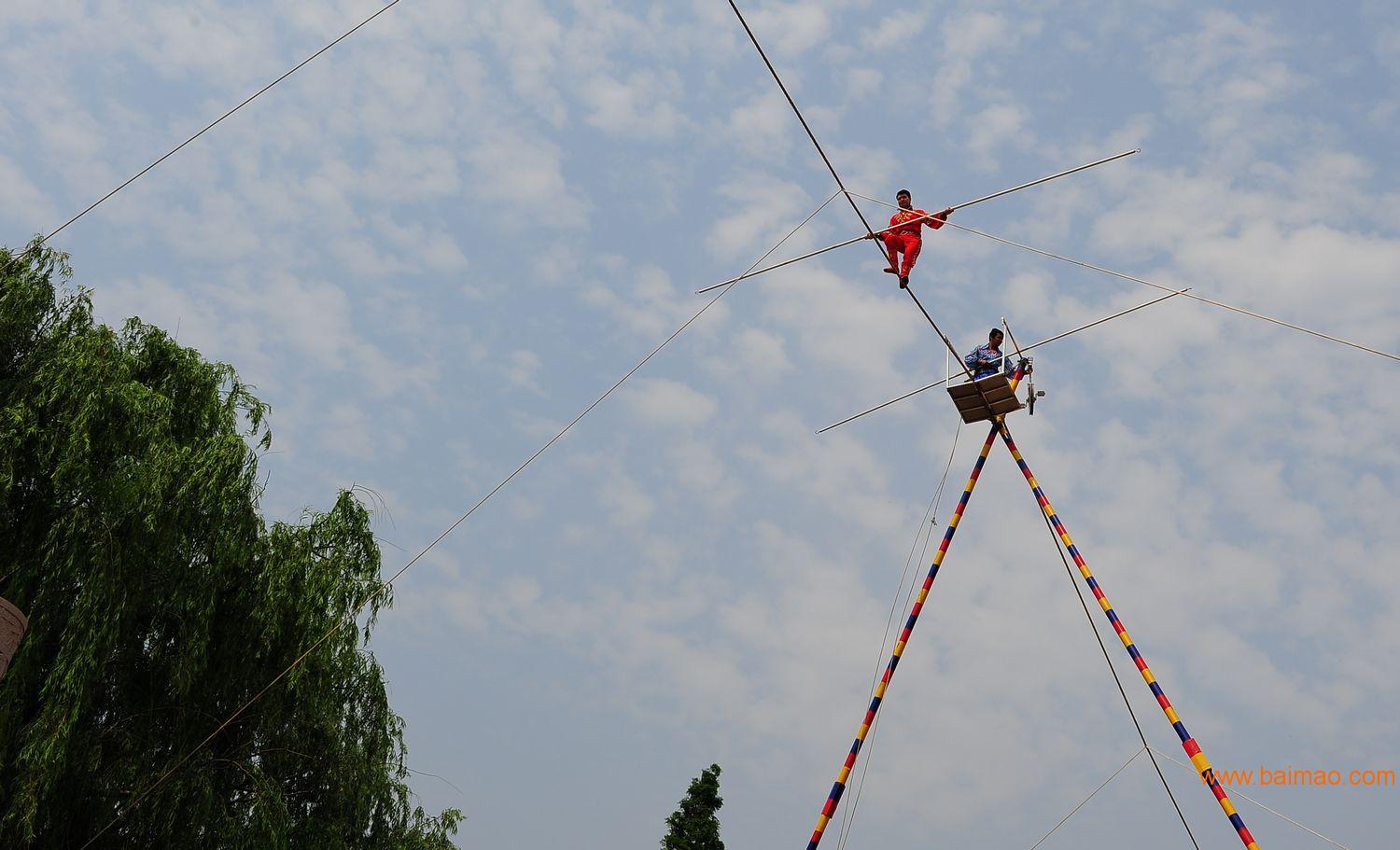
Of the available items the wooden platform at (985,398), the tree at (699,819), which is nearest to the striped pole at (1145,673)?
the wooden platform at (985,398)

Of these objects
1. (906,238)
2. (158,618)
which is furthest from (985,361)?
(158,618)

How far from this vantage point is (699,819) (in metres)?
24.7

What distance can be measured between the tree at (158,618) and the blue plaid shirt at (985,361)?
7649 mm

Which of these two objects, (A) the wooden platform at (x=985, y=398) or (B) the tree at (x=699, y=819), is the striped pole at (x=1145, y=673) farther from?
(B) the tree at (x=699, y=819)

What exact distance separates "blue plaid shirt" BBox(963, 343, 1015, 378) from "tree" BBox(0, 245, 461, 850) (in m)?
7.65

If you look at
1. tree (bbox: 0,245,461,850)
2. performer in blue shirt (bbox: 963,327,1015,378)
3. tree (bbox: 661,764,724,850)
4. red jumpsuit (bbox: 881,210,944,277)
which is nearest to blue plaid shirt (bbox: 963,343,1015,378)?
performer in blue shirt (bbox: 963,327,1015,378)

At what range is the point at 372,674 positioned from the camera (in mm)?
14688

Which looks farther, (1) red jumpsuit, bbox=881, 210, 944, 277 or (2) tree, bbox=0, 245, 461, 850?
(2) tree, bbox=0, 245, 461, 850

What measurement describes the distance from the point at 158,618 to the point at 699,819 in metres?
14.7

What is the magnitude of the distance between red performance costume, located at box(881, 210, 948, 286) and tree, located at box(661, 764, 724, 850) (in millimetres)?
17232

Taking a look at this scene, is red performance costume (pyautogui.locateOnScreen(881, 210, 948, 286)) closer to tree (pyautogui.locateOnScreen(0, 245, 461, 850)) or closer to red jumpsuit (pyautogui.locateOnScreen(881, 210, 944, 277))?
red jumpsuit (pyautogui.locateOnScreen(881, 210, 944, 277))

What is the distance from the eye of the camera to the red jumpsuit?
10062mm

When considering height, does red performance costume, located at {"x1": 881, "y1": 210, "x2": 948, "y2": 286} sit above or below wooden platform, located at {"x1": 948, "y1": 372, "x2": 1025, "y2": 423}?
above

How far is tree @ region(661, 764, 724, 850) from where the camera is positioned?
2431 cm
